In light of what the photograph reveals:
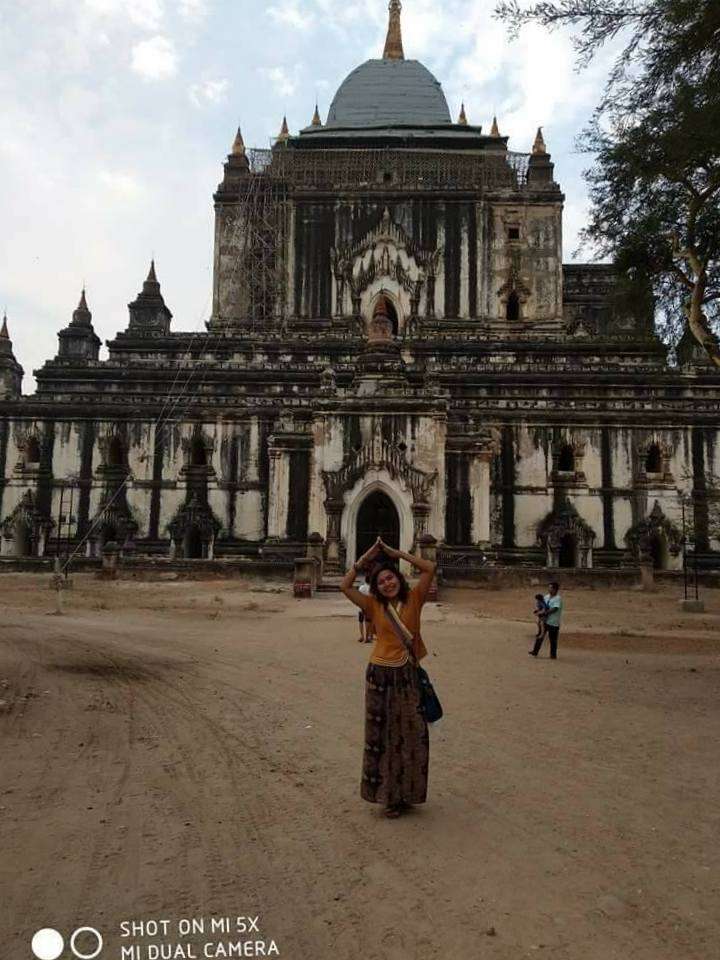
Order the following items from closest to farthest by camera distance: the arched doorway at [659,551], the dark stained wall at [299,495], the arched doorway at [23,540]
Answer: the dark stained wall at [299,495], the arched doorway at [659,551], the arched doorway at [23,540]

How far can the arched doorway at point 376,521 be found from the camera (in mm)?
29094

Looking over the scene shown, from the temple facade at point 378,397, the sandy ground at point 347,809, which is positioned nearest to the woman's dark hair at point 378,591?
the sandy ground at point 347,809

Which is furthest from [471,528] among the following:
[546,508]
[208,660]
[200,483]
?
[208,660]

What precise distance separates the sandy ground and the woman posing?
9.2 inches

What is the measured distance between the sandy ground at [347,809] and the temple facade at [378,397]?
1294cm

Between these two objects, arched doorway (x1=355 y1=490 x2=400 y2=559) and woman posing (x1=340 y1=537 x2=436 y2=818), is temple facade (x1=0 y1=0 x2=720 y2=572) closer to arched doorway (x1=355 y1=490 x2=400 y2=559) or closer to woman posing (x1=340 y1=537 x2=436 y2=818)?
arched doorway (x1=355 y1=490 x2=400 y2=559)

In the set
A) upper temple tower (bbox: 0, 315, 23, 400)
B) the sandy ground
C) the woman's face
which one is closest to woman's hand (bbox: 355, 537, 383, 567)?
the woman's face

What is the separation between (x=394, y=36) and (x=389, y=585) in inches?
2400

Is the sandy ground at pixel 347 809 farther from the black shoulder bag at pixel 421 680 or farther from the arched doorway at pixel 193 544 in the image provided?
the arched doorway at pixel 193 544

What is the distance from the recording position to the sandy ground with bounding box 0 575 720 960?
4.62 m

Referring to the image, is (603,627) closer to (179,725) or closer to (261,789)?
(179,725)

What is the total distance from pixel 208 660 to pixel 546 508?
2157cm

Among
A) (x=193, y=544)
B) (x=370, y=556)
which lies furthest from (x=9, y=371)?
(x=370, y=556)

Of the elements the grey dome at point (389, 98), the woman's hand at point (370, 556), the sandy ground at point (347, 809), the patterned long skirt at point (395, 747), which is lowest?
the sandy ground at point (347, 809)
